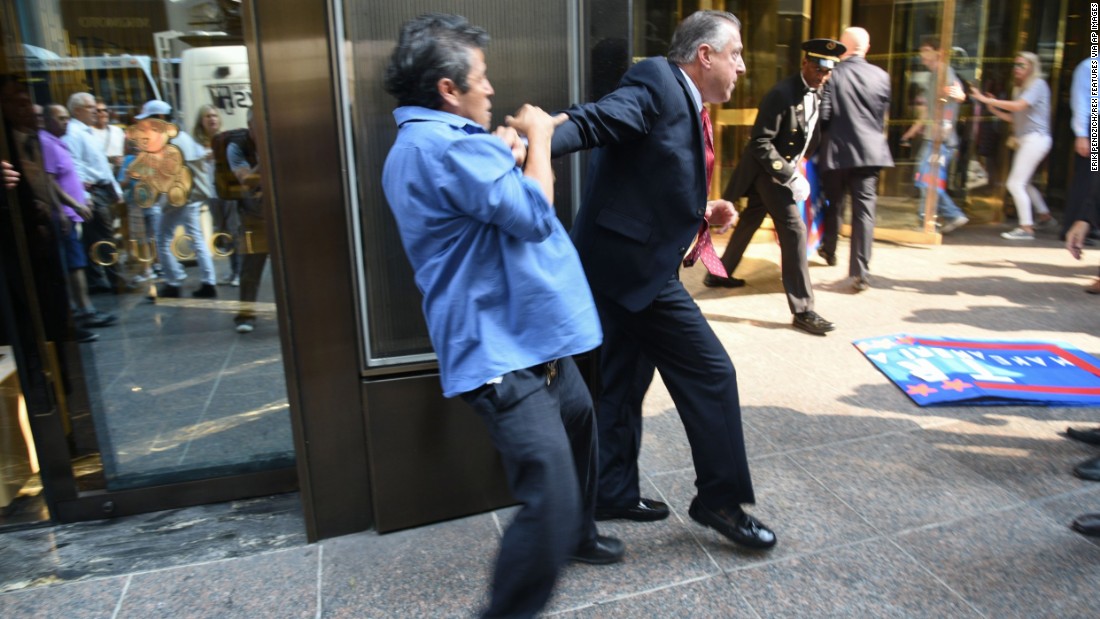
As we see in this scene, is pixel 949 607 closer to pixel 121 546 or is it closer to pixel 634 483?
pixel 634 483

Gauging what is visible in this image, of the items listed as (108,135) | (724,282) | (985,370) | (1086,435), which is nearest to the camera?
(108,135)

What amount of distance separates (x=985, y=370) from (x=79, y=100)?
15.0 ft

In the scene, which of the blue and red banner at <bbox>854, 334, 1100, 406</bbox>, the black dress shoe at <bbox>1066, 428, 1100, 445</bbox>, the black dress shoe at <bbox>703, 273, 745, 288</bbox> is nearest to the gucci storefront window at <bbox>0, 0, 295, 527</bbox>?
the blue and red banner at <bbox>854, 334, 1100, 406</bbox>

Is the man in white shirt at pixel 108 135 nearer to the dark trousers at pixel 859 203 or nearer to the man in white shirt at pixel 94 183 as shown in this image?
the man in white shirt at pixel 94 183

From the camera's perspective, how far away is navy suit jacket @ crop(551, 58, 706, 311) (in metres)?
2.55

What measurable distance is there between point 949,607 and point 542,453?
145 centimetres

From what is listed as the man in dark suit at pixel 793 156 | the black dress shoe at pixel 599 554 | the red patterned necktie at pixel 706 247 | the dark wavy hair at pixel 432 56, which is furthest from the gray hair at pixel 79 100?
the man in dark suit at pixel 793 156

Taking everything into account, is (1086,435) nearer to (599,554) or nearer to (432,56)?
(599,554)

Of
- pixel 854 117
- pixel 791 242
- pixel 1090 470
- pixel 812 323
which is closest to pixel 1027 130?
pixel 854 117

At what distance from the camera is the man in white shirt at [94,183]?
299 centimetres

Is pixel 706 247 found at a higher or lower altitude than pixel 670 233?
lower

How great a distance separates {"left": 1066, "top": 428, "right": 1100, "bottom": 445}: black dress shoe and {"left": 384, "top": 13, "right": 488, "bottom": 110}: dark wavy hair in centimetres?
327

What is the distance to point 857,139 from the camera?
6023 millimetres

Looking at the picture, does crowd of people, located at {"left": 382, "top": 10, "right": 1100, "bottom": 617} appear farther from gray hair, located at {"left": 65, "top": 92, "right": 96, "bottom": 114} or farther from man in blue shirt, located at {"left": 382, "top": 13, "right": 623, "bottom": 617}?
gray hair, located at {"left": 65, "top": 92, "right": 96, "bottom": 114}
